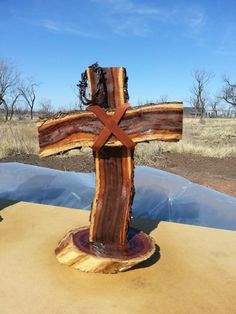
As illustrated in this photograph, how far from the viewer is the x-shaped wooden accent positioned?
2.70m

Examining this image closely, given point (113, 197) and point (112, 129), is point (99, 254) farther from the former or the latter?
point (112, 129)

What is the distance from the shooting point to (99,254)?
262 centimetres

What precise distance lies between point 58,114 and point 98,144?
38 cm

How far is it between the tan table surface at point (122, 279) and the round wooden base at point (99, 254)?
0.05m

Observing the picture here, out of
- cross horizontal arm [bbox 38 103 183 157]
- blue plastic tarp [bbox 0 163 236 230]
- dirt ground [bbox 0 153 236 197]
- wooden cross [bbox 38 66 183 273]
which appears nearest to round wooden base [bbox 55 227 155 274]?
wooden cross [bbox 38 66 183 273]

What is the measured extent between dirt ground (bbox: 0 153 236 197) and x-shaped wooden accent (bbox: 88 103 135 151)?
4.59m

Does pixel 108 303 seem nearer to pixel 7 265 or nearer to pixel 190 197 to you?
pixel 7 265

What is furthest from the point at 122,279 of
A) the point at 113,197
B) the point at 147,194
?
the point at 147,194

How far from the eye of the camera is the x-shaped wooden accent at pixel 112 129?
270 centimetres

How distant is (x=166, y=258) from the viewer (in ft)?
9.37

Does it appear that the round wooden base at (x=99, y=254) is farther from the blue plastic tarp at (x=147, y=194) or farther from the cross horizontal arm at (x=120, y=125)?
the blue plastic tarp at (x=147, y=194)

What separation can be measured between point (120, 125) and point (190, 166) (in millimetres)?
7105

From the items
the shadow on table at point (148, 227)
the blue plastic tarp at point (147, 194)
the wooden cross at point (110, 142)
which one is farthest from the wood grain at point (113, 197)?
the blue plastic tarp at point (147, 194)

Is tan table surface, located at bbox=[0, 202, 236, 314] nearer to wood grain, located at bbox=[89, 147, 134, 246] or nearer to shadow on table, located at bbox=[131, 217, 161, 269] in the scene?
shadow on table, located at bbox=[131, 217, 161, 269]
